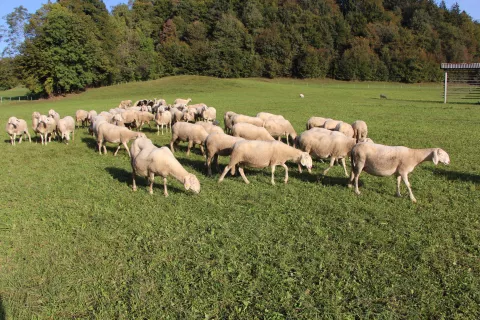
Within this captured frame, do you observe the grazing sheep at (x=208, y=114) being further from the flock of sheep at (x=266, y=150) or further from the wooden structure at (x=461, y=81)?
the wooden structure at (x=461, y=81)

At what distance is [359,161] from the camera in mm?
9258

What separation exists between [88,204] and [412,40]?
340ft

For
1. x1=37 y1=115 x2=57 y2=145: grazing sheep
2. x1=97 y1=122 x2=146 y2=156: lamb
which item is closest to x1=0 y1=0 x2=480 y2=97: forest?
x1=37 y1=115 x2=57 y2=145: grazing sheep

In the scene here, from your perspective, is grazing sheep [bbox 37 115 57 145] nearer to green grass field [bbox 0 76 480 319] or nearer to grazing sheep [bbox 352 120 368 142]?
green grass field [bbox 0 76 480 319]

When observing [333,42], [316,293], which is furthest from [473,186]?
[333,42]

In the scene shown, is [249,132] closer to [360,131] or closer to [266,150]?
[266,150]

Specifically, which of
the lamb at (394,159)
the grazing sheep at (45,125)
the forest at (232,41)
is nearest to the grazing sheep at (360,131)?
the lamb at (394,159)

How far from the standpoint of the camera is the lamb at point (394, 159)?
29.0ft

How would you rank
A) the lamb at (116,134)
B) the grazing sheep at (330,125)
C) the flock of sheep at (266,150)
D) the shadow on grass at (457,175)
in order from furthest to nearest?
the grazing sheep at (330,125)
the lamb at (116,134)
the shadow on grass at (457,175)
the flock of sheep at (266,150)

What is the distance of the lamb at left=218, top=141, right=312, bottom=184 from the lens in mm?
10219

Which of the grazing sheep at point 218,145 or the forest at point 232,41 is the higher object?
the forest at point 232,41

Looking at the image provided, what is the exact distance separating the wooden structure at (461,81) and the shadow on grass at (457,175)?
98.5ft

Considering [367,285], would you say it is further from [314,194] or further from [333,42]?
[333,42]

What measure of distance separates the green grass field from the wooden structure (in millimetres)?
30301
